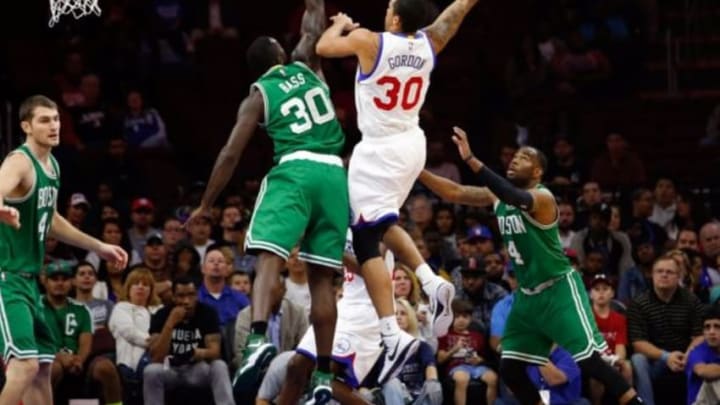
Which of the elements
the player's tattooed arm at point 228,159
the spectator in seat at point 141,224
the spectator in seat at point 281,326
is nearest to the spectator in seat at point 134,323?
the spectator in seat at point 281,326

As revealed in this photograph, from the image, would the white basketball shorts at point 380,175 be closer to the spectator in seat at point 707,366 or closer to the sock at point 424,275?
the sock at point 424,275

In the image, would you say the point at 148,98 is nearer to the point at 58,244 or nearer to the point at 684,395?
the point at 58,244

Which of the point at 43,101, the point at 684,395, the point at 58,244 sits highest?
the point at 43,101

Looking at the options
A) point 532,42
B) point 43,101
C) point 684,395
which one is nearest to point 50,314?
point 43,101

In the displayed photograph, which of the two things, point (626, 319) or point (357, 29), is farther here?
point (626, 319)

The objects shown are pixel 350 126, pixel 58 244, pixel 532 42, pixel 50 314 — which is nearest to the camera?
pixel 50 314

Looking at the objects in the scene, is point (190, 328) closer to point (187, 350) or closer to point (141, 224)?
point (187, 350)

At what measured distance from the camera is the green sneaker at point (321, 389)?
→ 462 inches

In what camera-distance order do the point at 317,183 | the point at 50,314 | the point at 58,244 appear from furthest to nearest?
the point at 58,244, the point at 50,314, the point at 317,183

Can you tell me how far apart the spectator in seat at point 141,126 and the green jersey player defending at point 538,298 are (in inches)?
292

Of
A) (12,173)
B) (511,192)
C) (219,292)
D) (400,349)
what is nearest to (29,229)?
(12,173)

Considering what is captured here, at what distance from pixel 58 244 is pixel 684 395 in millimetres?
6195

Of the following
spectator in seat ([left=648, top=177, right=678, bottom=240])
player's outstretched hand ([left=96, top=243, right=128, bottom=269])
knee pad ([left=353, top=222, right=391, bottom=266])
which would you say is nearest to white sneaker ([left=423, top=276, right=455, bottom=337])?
knee pad ([left=353, top=222, right=391, bottom=266])

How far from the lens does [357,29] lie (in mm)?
12070
